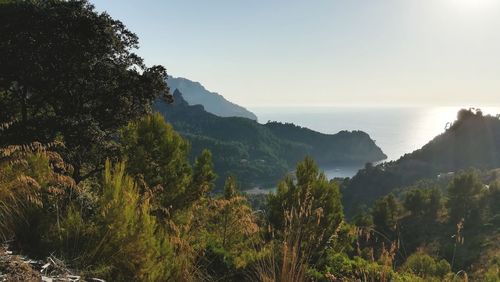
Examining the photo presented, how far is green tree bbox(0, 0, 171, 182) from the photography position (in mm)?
14062

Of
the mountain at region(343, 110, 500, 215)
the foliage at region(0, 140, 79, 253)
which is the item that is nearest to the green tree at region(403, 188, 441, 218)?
the mountain at region(343, 110, 500, 215)

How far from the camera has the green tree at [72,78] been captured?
14062 millimetres

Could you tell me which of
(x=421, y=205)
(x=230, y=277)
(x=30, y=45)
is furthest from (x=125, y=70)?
(x=421, y=205)

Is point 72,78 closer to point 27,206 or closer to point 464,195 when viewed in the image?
point 27,206

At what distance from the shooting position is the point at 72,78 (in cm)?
1518

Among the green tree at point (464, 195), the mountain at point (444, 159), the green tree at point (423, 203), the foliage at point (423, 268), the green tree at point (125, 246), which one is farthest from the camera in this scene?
the mountain at point (444, 159)

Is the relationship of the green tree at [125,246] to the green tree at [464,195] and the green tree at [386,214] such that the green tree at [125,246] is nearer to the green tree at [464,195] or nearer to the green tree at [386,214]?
the green tree at [386,214]

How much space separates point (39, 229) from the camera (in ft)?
12.9

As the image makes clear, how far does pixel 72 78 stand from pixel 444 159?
17758 cm

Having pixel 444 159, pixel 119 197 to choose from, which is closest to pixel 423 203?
pixel 119 197

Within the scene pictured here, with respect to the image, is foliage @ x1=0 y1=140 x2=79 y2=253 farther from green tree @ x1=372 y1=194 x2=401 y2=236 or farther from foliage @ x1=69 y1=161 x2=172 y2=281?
green tree @ x1=372 y1=194 x2=401 y2=236

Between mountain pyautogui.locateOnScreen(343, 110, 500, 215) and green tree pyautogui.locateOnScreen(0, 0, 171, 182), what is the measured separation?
125m

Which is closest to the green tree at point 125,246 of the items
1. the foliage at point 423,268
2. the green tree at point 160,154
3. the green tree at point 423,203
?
the foliage at point 423,268

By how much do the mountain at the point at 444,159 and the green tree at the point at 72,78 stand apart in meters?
125
